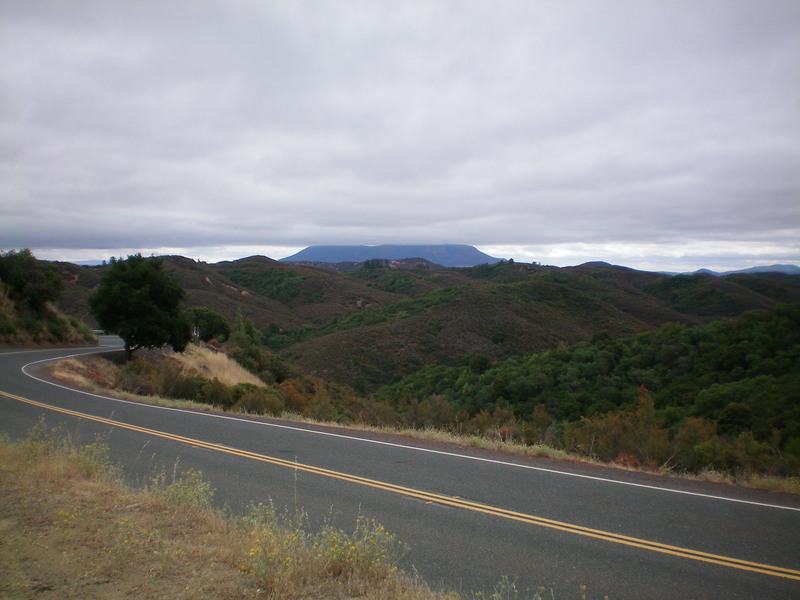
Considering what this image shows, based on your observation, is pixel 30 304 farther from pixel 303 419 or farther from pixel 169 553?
pixel 169 553

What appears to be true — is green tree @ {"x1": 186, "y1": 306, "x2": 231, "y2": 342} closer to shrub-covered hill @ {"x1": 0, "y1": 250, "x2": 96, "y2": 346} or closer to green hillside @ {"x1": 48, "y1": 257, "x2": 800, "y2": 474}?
green hillside @ {"x1": 48, "y1": 257, "x2": 800, "y2": 474}

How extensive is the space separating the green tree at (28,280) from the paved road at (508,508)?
29774mm

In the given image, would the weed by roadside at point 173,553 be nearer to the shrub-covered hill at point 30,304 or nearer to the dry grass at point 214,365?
the dry grass at point 214,365

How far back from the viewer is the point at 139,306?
2827 cm

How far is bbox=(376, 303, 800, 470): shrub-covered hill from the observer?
1184cm

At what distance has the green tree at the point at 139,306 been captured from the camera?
2828 centimetres

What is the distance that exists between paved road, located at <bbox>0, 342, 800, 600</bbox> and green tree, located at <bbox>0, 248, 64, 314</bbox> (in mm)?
29774

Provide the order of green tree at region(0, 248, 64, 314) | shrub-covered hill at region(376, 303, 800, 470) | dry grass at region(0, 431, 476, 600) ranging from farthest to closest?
green tree at region(0, 248, 64, 314)
shrub-covered hill at region(376, 303, 800, 470)
dry grass at region(0, 431, 476, 600)

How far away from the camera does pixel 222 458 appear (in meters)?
9.13

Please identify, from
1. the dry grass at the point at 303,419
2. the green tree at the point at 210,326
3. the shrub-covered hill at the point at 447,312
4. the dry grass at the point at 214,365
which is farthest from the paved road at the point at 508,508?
the green tree at the point at 210,326

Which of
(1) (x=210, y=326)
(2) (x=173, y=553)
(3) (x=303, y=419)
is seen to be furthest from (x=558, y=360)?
(2) (x=173, y=553)

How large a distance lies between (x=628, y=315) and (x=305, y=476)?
63574 mm

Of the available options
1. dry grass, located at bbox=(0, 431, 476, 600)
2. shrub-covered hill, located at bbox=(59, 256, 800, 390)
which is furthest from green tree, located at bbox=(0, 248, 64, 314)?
dry grass, located at bbox=(0, 431, 476, 600)

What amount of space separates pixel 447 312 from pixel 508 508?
54.2 m
